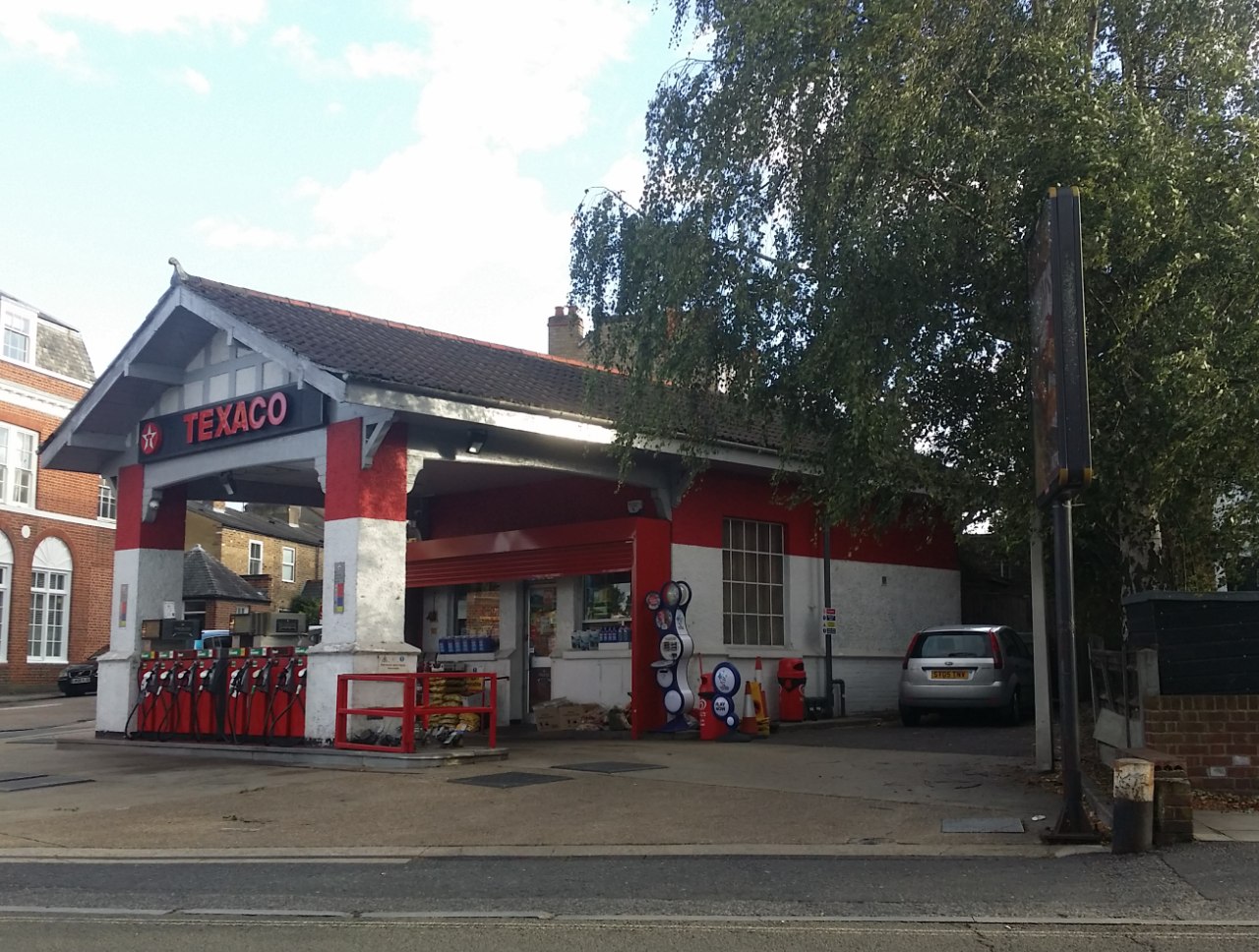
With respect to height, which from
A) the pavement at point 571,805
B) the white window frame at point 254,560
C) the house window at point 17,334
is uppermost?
the house window at point 17,334

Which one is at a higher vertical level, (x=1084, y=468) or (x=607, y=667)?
(x=1084, y=468)

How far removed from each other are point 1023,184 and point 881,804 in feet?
17.3

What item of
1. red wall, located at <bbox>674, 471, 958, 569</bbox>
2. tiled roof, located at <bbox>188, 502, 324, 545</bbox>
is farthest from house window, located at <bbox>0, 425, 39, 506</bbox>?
red wall, located at <bbox>674, 471, 958, 569</bbox>

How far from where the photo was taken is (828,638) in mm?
20281

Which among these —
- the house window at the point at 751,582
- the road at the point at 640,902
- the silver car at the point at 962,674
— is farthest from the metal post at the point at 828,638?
the road at the point at 640,902

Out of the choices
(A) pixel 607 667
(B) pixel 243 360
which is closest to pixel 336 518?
(B) pixel 243 360

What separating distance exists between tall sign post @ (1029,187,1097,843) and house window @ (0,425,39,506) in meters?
33.4

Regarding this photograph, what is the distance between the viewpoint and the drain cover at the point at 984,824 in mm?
9266

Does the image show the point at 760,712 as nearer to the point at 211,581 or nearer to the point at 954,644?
the point at 954,644

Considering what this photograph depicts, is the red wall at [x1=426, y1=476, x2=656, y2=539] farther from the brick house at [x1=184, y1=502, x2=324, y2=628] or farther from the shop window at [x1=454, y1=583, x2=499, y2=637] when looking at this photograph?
the brick house at [x1=184, y1=502, x2=324, y2=628]

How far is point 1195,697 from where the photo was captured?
9.88 meters

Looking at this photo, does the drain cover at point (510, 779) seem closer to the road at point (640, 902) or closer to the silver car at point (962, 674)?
the road at point (640, 902)

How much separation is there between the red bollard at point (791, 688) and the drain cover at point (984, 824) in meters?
9.25

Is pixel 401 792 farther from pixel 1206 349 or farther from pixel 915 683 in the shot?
pixel 915 683
